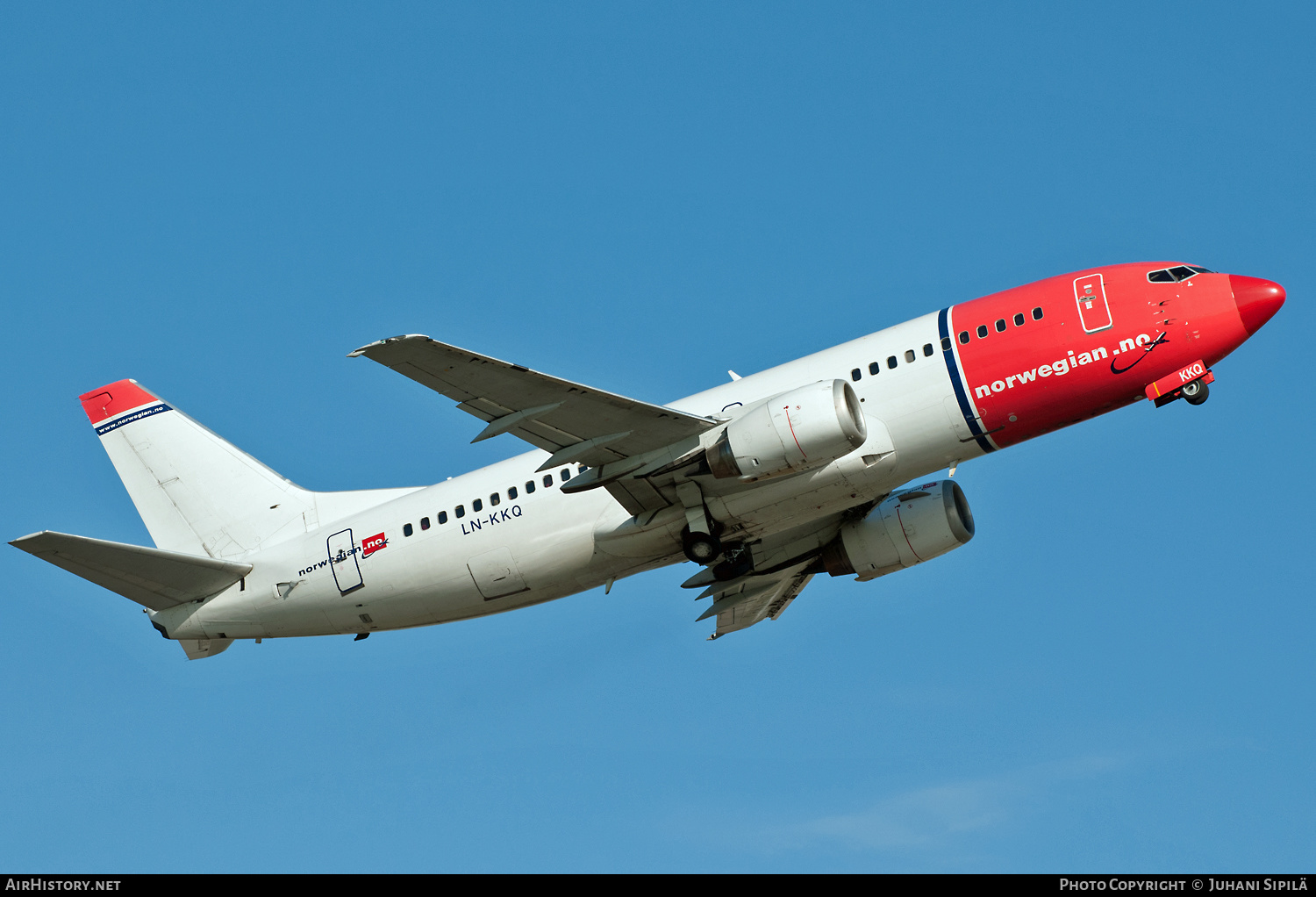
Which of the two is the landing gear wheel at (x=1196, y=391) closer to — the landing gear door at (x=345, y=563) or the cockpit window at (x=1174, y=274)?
the cockpit window at (x=1174, y=274)

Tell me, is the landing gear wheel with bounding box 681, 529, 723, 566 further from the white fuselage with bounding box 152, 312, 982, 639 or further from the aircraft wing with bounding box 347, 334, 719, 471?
the aircraft wing with bounding box 347, 334, 719, 471

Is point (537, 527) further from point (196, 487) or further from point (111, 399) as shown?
point (111, 399)

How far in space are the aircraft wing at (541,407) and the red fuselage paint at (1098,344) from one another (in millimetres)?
6673

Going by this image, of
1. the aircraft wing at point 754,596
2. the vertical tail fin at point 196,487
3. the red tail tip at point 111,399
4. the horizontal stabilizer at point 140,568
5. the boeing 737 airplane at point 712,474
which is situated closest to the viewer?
the boeing 737 airplane at point 712,474

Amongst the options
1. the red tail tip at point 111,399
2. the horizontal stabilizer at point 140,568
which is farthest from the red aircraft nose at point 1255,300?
the red tail tip at point 111,399

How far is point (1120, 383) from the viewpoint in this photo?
32.0m

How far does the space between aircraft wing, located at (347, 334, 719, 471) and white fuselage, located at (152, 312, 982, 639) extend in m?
2.15

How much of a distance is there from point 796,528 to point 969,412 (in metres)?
7.20

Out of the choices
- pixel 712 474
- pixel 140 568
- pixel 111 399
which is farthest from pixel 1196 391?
pixel 111 399

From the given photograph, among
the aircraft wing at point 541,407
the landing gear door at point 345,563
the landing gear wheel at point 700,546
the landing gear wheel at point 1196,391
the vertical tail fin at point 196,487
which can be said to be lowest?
the landing gear wheel at point 700,546

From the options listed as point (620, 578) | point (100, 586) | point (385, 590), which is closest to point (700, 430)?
point (620, 578)

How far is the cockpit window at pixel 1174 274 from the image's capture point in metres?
32.4

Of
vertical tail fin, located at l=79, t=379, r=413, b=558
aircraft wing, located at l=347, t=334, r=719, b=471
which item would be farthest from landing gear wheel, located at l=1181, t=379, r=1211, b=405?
vertical tail fin, located at l=79, t=379, r=413, b=558
